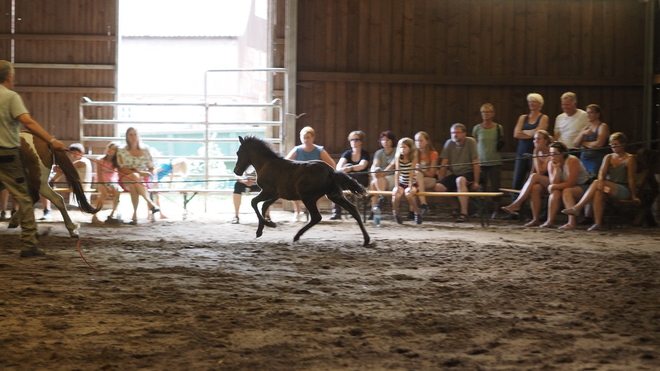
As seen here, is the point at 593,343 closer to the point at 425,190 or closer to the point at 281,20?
the point at 425,190

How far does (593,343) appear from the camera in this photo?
12.1 feet

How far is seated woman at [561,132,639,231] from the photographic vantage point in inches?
370

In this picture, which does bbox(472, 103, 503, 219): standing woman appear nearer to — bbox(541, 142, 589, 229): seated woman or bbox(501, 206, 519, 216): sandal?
bbox(501, 206, 519, 216): sandal

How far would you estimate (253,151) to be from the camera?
8500mm

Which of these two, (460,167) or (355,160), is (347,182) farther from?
(460,167)

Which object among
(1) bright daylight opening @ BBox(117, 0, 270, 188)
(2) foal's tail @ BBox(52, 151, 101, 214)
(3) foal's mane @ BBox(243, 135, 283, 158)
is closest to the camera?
(2) foal's tail @ BBox(52, 151, 101, 214)

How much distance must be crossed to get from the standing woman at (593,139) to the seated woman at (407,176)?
220cm

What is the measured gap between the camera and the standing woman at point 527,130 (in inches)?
414

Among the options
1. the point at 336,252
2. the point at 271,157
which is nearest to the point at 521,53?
the point at 271,157

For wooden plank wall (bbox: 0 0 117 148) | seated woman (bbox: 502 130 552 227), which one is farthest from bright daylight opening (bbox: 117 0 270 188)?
seated woman (bbox: 502 130 552 227)

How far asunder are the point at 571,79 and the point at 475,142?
246cm

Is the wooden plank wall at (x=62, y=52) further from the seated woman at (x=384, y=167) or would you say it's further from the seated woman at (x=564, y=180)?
the seated woman at (x=564, y=180)

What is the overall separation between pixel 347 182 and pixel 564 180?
3422mm

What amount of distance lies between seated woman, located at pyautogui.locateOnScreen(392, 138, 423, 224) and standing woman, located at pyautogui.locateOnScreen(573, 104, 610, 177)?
220 centimetres
